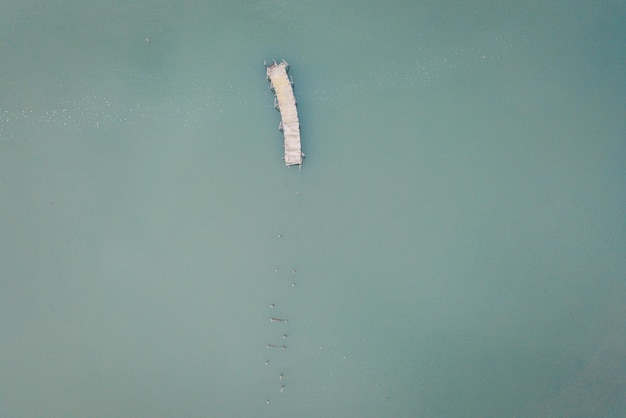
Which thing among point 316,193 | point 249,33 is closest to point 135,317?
point 316,193

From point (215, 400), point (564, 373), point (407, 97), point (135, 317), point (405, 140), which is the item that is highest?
point (407, 97)

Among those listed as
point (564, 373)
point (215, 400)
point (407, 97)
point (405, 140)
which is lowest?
point (215, 400)

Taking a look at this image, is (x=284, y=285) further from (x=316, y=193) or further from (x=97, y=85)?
(x=97, y=85)

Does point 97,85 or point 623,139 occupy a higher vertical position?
point 97,85

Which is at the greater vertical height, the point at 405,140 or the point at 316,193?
the point at 405,140

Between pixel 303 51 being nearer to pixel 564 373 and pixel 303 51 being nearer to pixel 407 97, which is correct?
pixel 407 97

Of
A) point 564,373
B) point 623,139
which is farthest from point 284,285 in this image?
point 623,139
